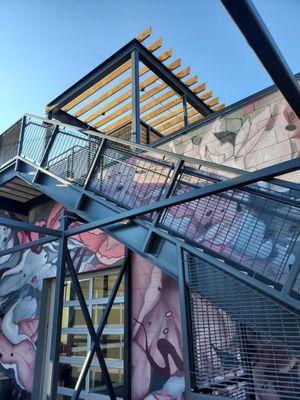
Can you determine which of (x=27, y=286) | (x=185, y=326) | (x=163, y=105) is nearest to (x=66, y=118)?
(x=163, y=105)

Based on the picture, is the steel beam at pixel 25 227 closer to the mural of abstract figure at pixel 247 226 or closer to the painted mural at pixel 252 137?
the mural of abstract figure at pixel 247 226

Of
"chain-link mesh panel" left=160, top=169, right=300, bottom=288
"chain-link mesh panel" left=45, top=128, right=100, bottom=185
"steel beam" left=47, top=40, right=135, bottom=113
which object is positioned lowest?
"chain-link mesh panel" left=160, top=169, right=300, bottom=288

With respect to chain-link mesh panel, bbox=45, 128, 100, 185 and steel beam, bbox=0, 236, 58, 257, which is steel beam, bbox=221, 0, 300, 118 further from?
steel beam, bbox=0, 236, 58, 257

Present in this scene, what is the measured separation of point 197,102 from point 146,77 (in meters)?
1.58

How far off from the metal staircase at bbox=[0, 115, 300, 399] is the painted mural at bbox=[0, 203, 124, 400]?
65.9 inches

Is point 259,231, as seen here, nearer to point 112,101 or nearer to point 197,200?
point 197,200

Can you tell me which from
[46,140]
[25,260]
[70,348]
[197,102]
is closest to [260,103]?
[46,140]

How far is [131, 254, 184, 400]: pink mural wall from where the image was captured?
14.0 feet

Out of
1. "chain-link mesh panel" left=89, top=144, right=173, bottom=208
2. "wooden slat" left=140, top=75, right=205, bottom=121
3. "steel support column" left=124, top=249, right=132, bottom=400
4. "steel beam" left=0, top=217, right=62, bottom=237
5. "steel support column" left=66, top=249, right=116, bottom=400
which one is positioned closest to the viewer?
"steel beam" left=0, top=217, right=62, bottom=237

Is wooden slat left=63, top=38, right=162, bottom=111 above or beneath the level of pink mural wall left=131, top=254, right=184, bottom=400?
above

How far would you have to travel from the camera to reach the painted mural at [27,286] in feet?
20.2

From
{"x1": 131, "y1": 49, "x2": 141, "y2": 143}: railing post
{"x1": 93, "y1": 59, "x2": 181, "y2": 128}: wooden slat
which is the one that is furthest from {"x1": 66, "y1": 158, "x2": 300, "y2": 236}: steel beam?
{"x1": 93, "y1": 59, "x2": 181, "y2": 128}: wooden slat

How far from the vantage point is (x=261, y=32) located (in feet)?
4.06

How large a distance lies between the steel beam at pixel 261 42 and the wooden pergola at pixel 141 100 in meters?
5.31
